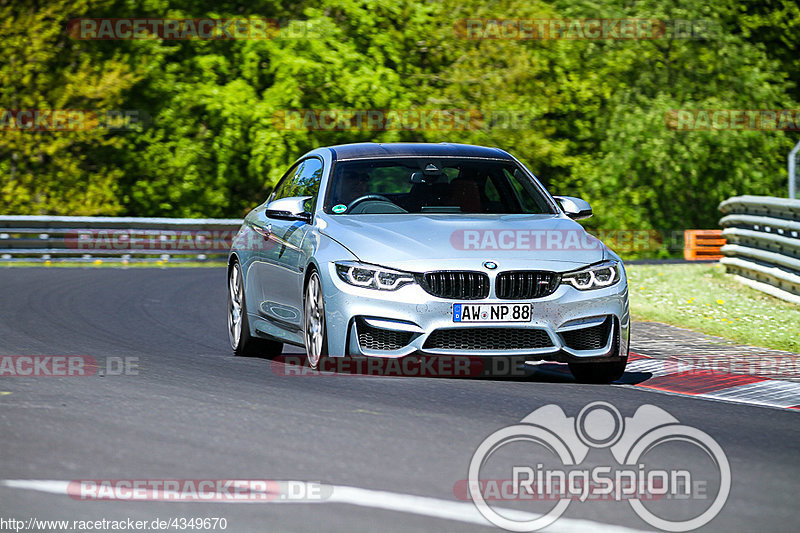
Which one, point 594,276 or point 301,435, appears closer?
point 301,435

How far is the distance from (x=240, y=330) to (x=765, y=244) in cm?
897

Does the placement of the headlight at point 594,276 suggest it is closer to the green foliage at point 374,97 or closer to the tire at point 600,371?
the tire at point 600,371

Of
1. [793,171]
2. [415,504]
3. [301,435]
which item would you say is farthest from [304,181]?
[793,171]

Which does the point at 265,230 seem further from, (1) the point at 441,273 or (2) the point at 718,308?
(2) the point at 718,308

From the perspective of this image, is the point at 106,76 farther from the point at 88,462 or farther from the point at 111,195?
the point at 88,462

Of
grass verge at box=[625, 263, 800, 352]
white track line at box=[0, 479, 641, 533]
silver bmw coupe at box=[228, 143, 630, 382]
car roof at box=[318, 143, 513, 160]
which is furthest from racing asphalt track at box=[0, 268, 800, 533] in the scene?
grass verge at box=[625, 263, 800, 352]

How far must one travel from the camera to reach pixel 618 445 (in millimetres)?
6879

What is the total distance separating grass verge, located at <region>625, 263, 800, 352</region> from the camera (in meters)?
13.1

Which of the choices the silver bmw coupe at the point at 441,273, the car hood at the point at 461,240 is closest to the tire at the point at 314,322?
the silver bmw coupe at the point at 441,273

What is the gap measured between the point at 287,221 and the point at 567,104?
3374 cm

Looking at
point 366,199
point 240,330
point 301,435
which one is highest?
point 366,199

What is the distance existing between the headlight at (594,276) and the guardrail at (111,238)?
69.9ft

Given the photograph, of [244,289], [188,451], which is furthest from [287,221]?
[188,451]

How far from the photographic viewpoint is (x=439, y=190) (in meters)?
10.5
